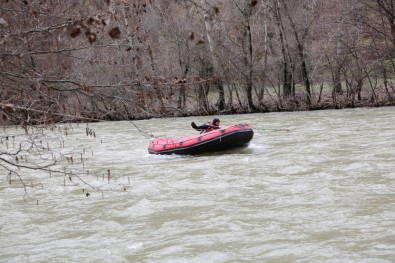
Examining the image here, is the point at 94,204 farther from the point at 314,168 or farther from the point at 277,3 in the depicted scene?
the point at 277,3

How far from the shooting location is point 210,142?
13.1 metres

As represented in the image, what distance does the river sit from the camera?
6.23m

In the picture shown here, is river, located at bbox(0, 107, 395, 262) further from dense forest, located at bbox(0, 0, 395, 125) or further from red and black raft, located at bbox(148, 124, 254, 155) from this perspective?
dense forest, located at bbox(0, 0, 395, 125)

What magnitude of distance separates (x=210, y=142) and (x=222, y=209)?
17.3ft

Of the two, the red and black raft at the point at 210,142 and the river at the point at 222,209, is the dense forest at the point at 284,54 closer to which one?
the red and black raft at the point at 210,142

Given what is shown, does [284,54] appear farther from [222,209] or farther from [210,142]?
[222,209]

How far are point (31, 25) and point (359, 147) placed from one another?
8.90 m

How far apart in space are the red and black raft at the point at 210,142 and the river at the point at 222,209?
0.20 m

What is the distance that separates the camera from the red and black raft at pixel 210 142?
13.1 metres

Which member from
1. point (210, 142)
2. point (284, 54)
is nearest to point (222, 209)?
point (210, 142)

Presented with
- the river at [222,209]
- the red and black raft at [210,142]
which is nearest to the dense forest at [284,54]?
the red and black raft at [210,142]

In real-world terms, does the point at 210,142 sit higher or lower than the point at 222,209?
higher

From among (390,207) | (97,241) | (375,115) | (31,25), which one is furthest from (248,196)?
(375,115)

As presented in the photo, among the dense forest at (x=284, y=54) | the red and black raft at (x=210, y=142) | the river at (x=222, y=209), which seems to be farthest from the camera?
the dense forest at (x=284, y=54)
